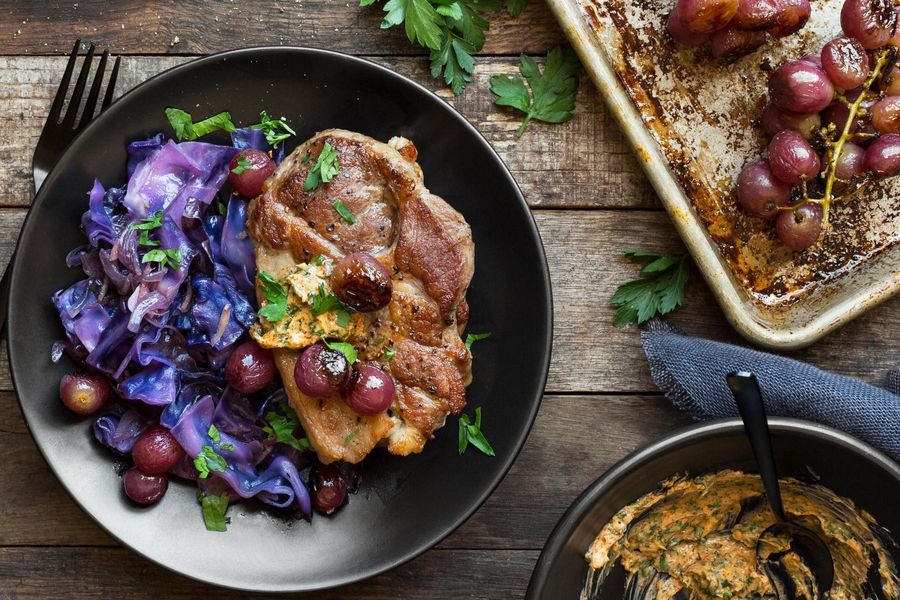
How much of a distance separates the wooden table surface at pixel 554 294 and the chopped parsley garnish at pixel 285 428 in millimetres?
568

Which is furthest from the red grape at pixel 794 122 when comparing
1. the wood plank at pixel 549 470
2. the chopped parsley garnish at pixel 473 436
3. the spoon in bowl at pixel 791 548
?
the chopped parsley garnish at pixel 473 436

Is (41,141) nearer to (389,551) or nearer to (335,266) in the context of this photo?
(335,266)

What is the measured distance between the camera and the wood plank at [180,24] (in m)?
2.79

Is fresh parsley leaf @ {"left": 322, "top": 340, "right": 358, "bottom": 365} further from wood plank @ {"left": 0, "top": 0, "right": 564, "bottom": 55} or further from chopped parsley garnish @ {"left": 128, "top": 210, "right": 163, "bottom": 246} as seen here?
wood plank @ {"left": 0, "top": 0, "right": 564, "bottom": 55}

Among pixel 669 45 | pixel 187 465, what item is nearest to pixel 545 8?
pixel 669 45

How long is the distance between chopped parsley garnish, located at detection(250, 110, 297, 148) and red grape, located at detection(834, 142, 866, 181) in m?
1.69

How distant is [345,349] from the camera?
2406 mm

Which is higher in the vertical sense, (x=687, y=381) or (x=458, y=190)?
(x=458, y=190)

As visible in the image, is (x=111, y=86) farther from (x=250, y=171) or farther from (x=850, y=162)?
(x=850, y=162)

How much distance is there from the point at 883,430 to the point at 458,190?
1446mm

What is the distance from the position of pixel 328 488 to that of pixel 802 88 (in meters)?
1.84

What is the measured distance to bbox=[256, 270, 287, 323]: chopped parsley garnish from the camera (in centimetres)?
240

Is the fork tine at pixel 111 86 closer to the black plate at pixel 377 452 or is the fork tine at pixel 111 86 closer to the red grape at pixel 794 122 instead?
the black plate at pixel 377 452

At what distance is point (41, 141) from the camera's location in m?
2.68
